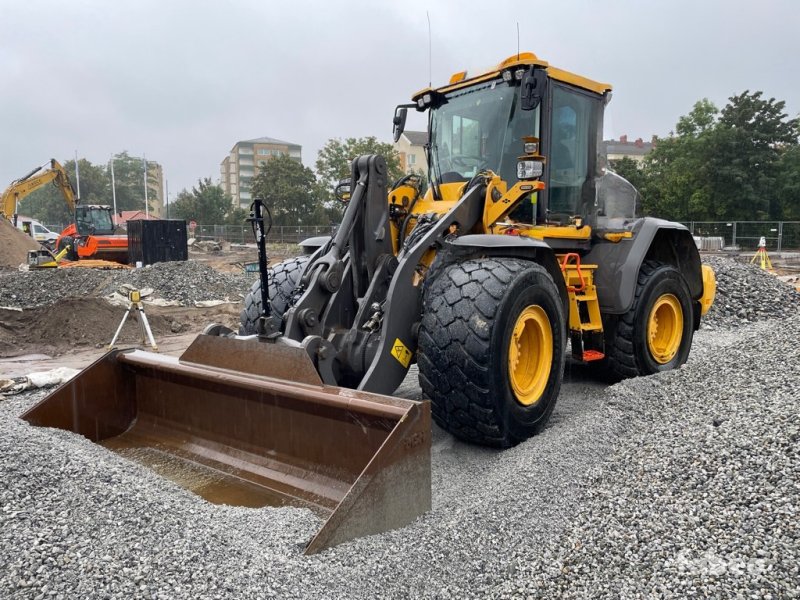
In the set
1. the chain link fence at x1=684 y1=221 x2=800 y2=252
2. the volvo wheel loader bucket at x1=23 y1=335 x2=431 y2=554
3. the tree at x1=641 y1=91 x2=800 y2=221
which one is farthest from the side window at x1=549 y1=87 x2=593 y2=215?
the tree at x1=641 y1=91 x2=800 y2=221

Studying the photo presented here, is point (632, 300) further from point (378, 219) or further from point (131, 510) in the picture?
point (131, 510)

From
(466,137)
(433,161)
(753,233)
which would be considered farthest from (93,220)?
(753,233)

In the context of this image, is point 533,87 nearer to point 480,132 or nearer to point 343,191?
point 480,132

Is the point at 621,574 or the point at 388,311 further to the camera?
the point at 388,311

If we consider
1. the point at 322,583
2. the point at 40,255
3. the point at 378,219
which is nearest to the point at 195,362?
the point at 378,219

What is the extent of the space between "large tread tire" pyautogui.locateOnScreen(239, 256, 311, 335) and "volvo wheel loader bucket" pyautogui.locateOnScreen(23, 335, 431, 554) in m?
0.97

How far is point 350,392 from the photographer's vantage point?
10.6ft

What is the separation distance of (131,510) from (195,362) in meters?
1.45

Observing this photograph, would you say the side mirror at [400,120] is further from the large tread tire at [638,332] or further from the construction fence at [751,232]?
the construction fence at [751,232]

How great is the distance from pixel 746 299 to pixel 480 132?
7325 millimetres

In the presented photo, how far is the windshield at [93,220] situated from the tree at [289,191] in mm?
20322

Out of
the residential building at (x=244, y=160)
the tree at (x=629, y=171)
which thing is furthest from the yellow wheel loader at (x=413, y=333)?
the residential building at (x=244, y=160)

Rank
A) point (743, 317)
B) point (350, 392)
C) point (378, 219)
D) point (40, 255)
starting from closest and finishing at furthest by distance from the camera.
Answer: point (350, 392)
point (378, 219)
point (743, 317)
point (40, 255)

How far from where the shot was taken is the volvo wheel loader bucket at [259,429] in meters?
2.81
